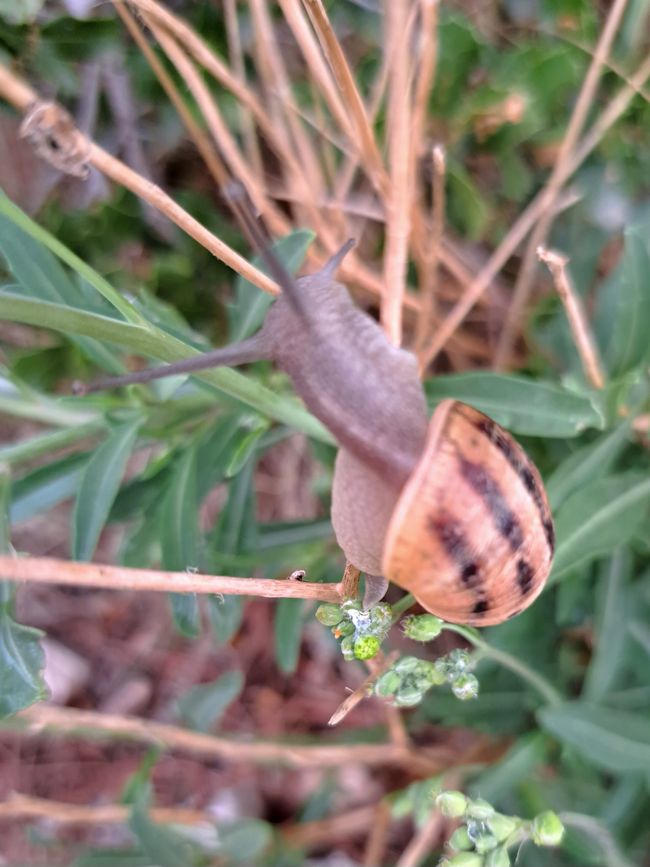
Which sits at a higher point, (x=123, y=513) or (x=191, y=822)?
(x=123, y=513)

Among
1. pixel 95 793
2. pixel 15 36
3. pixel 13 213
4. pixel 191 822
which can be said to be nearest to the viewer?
pixel 13 213

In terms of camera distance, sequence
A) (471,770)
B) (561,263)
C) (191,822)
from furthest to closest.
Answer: (191,822) → (471,770) → (561,263)

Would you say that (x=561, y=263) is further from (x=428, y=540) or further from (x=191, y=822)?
(x=191, y=822)

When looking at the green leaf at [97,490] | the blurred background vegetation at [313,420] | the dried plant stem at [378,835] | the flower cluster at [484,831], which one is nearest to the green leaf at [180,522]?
the blurred background vegetation at [313,420]

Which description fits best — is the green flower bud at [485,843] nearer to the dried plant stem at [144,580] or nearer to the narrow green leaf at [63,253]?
the dried plant stem at [144,580]

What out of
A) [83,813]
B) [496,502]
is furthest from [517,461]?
[83,813]

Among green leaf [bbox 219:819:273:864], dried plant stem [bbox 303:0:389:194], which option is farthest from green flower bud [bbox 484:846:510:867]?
dried plant stem [bbox 303:0:389:194]

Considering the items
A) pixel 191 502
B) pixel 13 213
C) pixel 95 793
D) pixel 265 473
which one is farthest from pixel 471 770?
pixel 13 213
